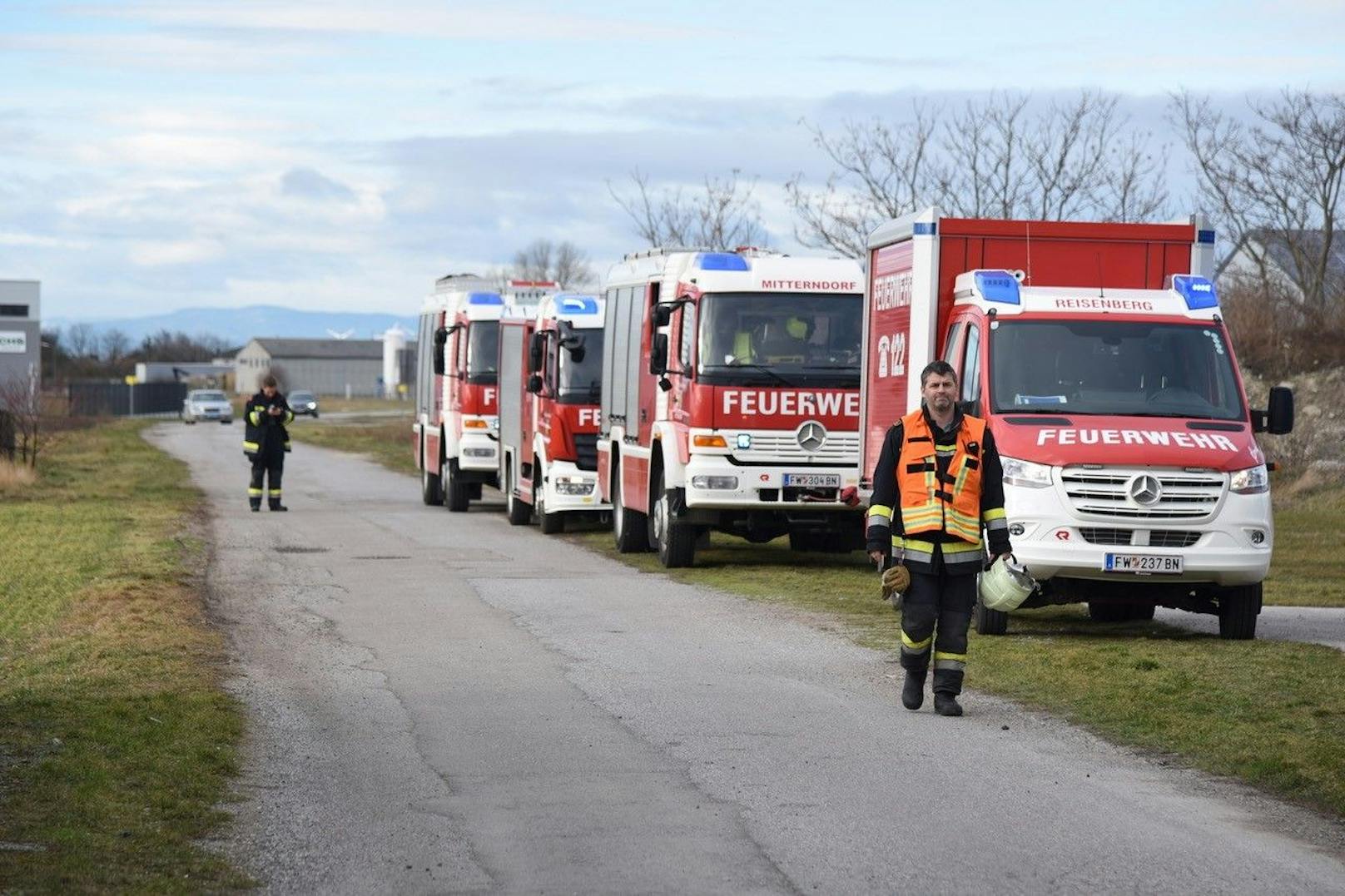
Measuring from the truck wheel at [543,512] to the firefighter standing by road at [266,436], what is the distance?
13.7 feet

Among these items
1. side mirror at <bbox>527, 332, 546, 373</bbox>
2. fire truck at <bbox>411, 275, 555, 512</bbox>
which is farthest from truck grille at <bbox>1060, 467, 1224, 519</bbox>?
fire truck at <bbox>411, 275, 555, 512</bbox>

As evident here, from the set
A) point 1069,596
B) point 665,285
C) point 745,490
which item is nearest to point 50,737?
point 1069,596

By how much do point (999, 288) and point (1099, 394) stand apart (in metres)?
1.04

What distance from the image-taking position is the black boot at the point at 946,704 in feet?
34.0

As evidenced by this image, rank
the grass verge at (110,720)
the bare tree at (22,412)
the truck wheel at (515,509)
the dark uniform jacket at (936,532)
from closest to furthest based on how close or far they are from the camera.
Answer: the grass verge at (110,720) → the dark uniform jacket at (936,532) → the truck wheel at (515,509) → the bare tree at (22,412)

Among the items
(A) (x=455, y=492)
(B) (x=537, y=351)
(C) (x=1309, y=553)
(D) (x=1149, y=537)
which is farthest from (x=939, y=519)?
(A) (x=455, y=492)

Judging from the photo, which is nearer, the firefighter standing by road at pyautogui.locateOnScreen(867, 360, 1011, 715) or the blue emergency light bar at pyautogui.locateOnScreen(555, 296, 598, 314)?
the firefighter standing by road at pyautogui.locateOnScreen(867, 360, 1011, 715)

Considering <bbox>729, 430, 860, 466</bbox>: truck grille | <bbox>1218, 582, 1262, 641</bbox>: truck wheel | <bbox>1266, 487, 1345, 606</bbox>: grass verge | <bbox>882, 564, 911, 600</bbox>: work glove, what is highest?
<bbox>729, 430, 860, 466</bbox>: truck grille

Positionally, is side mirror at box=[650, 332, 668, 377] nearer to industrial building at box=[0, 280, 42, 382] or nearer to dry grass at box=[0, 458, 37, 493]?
Answer: dry grass at box=[0, 458, 37, 493]

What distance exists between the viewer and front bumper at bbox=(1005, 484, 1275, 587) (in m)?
13.2

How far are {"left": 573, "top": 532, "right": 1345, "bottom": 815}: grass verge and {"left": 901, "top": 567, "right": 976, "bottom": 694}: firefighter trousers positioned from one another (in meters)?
0.67

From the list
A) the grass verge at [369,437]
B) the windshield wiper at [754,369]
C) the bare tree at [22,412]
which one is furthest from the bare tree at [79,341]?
the windshield wiper at [754,369]

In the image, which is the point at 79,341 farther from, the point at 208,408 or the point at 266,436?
the point at 266,436

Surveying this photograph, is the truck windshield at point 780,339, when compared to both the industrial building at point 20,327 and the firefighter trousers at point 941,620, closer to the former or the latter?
the firefighter trousers at point 941,620
